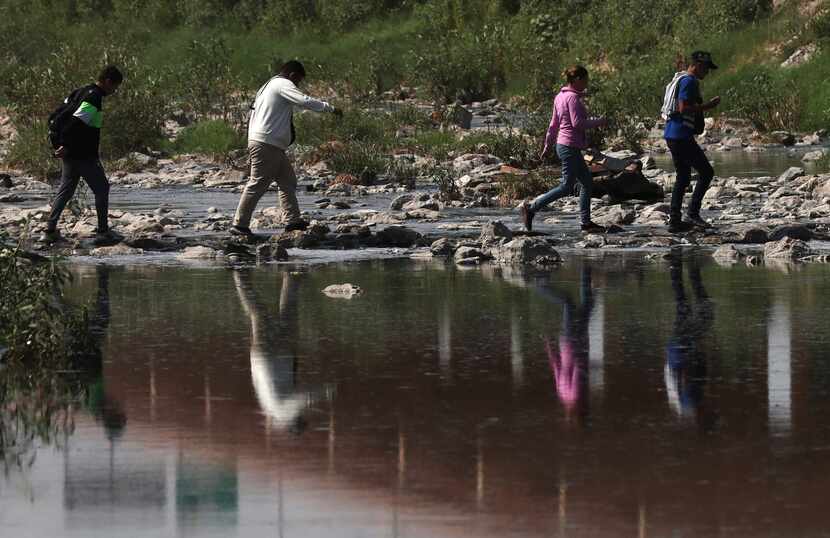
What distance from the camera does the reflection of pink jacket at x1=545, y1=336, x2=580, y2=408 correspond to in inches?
385

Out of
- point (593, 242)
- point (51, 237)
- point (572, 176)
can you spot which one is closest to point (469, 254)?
point (593, 242)

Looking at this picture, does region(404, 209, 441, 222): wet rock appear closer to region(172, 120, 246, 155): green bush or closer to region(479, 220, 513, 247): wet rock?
region(479, 220, 513, 247): wet rock

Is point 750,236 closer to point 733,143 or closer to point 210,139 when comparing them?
point 210,139

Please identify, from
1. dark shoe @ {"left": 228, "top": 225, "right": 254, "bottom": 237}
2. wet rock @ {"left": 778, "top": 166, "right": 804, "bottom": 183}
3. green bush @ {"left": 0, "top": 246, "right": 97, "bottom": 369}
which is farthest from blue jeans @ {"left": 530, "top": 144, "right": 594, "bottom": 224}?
green bush @ {"left": 0, "top": 246, "right": 97, "bottom": 369}

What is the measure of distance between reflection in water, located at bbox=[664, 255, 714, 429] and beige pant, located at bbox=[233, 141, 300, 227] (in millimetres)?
5489

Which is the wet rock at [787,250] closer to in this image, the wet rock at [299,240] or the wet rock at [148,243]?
the wet rock at [299,240]

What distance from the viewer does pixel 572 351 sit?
11.4 metres

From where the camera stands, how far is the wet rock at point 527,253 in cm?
1730

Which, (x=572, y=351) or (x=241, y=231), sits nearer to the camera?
(x=572, y=351)

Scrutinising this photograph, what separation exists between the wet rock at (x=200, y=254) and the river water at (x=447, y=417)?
307 cm

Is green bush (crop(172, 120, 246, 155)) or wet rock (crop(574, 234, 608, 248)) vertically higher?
green bush (crop(172, 120, 246, 155))

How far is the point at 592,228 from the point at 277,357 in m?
9.07

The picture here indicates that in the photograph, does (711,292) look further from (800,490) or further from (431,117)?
(431,117)

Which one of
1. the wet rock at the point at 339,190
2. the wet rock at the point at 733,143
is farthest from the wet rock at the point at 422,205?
the wet rock at the point at 733,143
